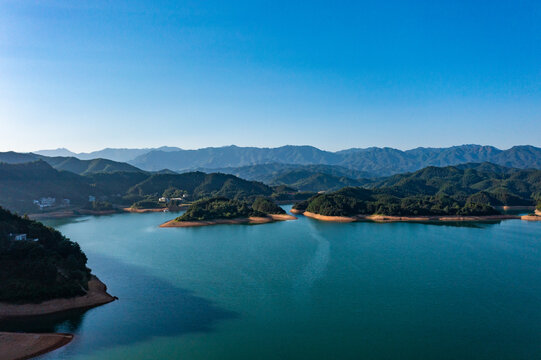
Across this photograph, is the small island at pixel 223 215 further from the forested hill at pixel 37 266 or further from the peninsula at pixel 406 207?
the forested hill at pixel 37 266

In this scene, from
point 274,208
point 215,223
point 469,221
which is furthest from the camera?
point 274,208

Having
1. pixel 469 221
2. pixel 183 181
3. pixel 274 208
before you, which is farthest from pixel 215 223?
pixel 183 181

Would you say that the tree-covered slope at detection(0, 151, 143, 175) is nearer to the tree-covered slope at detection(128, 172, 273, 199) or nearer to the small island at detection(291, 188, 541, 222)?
the tree-covered slope at detection(128, 172, 273, 199)

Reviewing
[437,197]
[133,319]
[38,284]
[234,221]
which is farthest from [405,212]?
[38,284]

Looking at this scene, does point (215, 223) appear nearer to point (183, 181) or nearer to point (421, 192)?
point (183, 181)

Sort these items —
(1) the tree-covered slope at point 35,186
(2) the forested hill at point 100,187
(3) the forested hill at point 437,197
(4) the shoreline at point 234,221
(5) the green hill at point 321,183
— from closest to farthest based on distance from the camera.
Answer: (4) the shoreline at point 234,221 < (3) the forested hill at point 437,197 < (1) the tree-covered slope at point 35,186 < (2) the forested hill at point 100,187 < (5) the green hill at point 321,183

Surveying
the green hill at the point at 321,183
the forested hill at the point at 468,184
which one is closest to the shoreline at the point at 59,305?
the forested hill at the point at 468,184

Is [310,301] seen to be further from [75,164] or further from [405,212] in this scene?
[75,164]
